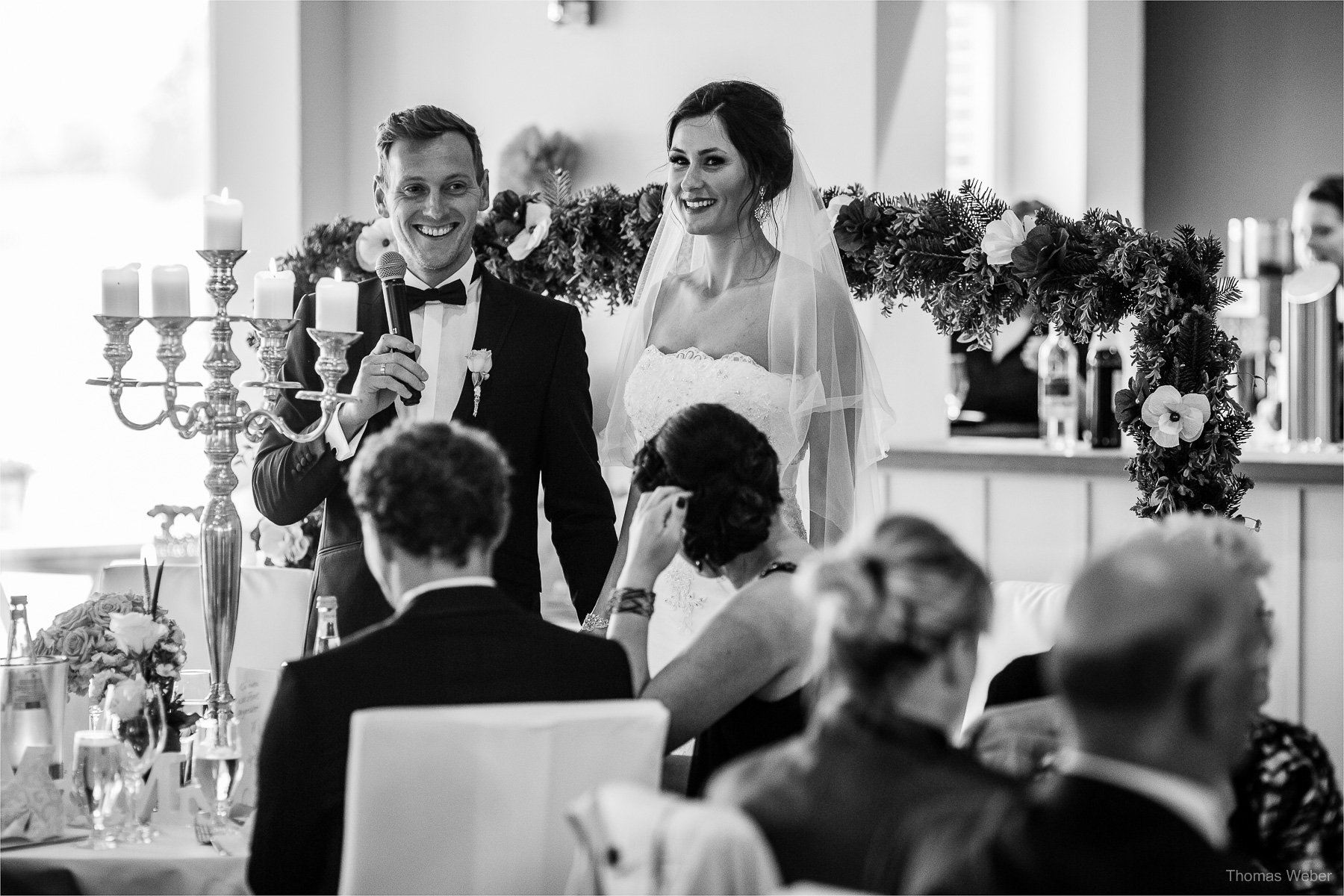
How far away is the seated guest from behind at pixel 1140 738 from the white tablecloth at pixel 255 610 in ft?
9.56

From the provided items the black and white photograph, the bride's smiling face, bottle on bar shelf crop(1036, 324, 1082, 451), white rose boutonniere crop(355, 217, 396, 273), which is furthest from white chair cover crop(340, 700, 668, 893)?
bottle on bar shelf crop(1036, 324, 1082, 451)

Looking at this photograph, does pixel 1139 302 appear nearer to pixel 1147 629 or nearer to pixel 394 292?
pixel 394 292

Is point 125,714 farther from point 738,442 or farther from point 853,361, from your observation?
point 853,361

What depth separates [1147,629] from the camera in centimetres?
138

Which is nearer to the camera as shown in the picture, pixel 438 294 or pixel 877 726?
pixel 877 726

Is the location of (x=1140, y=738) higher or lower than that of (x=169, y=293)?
lower

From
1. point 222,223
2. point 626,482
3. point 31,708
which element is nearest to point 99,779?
point 31,708

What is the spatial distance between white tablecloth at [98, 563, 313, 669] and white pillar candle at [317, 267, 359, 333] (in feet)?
5.20

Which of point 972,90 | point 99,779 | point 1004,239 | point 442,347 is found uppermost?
point 972,90

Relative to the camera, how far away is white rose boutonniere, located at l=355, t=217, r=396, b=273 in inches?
180

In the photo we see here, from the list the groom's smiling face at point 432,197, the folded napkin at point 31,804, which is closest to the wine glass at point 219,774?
the folded napkin at point 31,804

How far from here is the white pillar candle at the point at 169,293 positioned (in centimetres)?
263

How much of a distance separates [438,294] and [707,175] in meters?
0.68

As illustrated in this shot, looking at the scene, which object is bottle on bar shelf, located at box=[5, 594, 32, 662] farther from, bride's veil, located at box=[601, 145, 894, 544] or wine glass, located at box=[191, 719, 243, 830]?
bride's veil, located at box=[601, 145, 894, 544]
